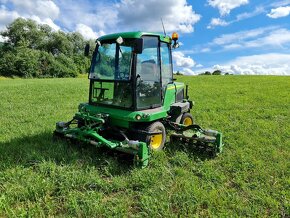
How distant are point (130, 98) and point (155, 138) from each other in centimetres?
101

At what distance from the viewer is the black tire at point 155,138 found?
510 cm

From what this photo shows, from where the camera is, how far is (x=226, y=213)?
3383mm

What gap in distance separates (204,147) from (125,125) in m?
1.74

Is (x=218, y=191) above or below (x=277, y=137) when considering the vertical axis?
below

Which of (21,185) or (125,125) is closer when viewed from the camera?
(21,185)

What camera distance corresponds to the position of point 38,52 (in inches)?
1960

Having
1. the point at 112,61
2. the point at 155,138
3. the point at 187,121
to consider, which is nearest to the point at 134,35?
the point at 112,61

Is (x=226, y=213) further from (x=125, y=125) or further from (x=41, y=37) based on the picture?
(x=41, y=37)

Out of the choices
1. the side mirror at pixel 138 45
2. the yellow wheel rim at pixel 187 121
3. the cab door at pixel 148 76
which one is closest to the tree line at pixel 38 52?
the yellow wheel rim at pixel 187 121

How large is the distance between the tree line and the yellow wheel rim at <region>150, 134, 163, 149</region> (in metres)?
41.8

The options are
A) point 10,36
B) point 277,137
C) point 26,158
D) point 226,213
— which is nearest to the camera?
point 226,213

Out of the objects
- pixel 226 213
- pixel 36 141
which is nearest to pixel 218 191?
pixel 226 213

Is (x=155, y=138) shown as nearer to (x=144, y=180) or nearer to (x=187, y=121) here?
(x=144, y=180)

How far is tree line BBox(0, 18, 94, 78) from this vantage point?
4550cm
